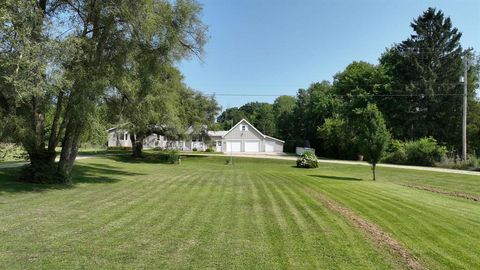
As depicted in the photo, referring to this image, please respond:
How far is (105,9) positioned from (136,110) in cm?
574

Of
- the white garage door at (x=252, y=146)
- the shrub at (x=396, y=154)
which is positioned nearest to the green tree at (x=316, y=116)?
the white garage door at (x=252, y=146)

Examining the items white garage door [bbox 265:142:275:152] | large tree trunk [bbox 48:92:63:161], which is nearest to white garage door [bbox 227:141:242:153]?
white garage door [bbox 265:142:275:152]

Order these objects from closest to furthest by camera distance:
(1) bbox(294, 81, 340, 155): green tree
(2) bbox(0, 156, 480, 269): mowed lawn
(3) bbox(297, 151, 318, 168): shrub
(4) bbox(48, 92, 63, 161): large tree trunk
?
(2) bbox(0, 156, 480, 269): mowed lawn
(4) bbox(48, 92, 63, 161): large tree trunk
(3) bbox(297, 151, 318, 168): shrub
(1) bbox(294, 81, 340, 155): green tree

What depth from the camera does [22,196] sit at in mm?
12023

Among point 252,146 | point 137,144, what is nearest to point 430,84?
point 252,146

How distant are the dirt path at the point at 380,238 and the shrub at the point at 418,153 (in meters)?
30.0

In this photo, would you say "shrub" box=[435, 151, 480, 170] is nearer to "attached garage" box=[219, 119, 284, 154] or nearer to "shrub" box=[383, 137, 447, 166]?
"shrub" box=[383, 137, 447, 166]

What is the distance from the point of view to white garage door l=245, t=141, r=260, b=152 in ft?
221

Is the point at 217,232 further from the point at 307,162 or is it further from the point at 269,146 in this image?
the point at 269,146

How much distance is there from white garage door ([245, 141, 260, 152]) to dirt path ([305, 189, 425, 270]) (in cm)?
5557

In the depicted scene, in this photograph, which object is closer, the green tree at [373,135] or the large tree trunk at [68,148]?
the large tree trunk at [68,148]

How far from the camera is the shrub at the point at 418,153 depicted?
37812mm

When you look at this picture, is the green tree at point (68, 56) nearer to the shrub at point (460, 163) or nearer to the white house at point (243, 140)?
the shrub at point (460, 163)

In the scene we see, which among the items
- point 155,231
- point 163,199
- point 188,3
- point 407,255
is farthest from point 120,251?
point 188,3
